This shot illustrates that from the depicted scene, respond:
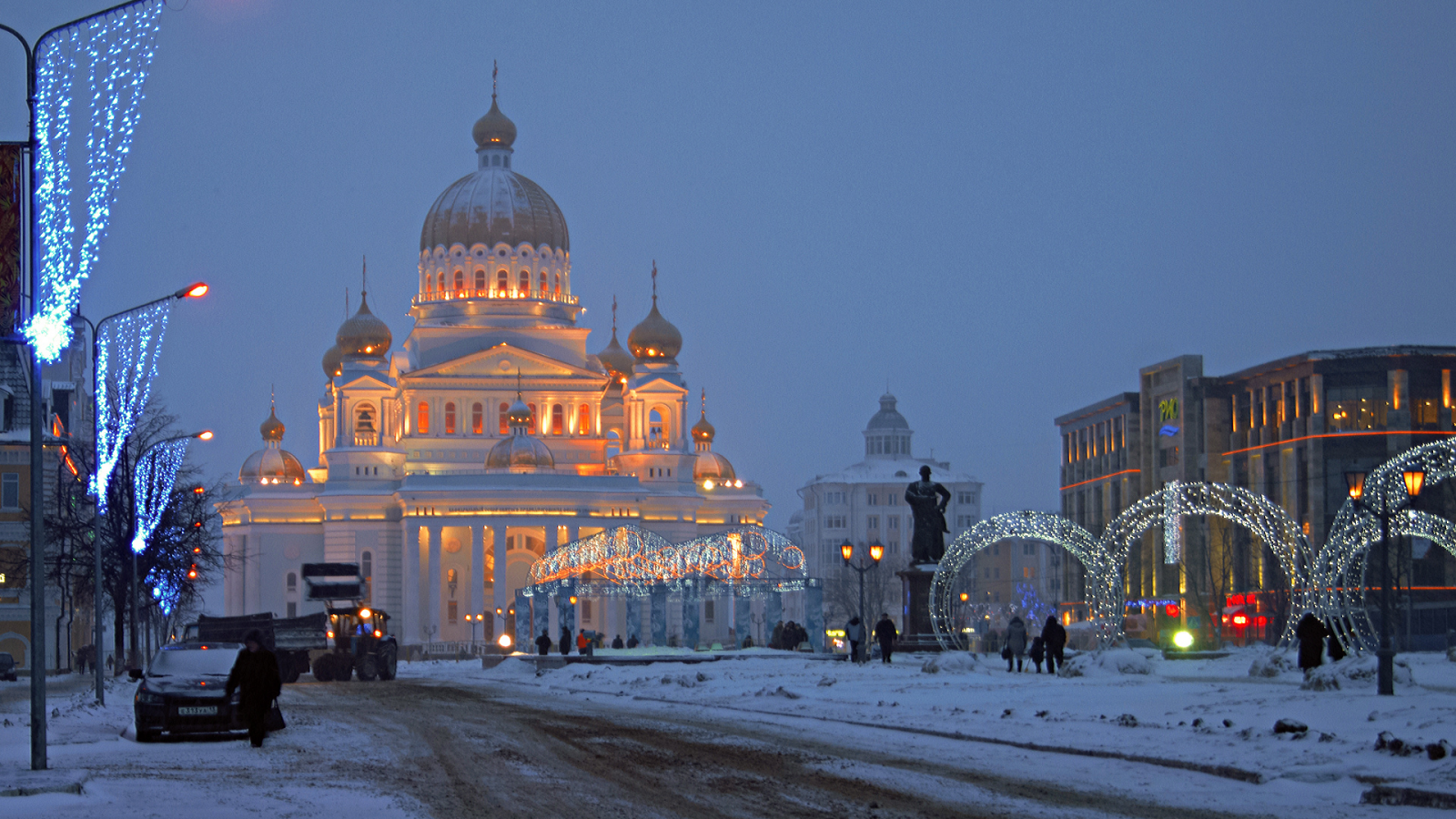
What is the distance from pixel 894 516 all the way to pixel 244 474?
8307 centimetres

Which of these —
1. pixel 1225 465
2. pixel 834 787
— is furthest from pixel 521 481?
pixel 834 787

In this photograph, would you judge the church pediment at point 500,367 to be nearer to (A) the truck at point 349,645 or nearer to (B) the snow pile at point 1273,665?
(A) the truck at point 349,645

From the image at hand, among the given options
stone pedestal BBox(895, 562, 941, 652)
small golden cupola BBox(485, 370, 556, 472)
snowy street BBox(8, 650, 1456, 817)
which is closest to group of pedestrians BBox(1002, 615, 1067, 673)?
snowy street BBox(8, 650, 1456, 817)

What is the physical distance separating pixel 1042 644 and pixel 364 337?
7641cm

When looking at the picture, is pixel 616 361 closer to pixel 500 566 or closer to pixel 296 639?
pixel 500 566

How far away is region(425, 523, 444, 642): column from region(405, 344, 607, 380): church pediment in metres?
9.36

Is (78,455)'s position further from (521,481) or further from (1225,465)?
(1225,465)

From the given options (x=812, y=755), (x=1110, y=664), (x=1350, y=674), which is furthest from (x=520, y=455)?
(x=812, y=755)

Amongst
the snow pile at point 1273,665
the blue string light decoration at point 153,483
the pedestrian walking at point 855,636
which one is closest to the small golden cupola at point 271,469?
the blue string light decoration at point 153,483

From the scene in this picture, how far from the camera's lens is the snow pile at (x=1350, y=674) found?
26047 millimetres

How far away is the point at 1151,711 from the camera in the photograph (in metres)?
24.5

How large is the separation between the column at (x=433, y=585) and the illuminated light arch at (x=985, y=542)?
5934 cm

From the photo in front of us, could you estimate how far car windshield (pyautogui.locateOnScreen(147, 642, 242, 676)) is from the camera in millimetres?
26109

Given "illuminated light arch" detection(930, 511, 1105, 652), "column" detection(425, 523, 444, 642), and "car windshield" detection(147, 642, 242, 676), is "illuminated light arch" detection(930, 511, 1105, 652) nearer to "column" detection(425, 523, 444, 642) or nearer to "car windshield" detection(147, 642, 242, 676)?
"car windshield" detection(147, 642, 242, 676)
